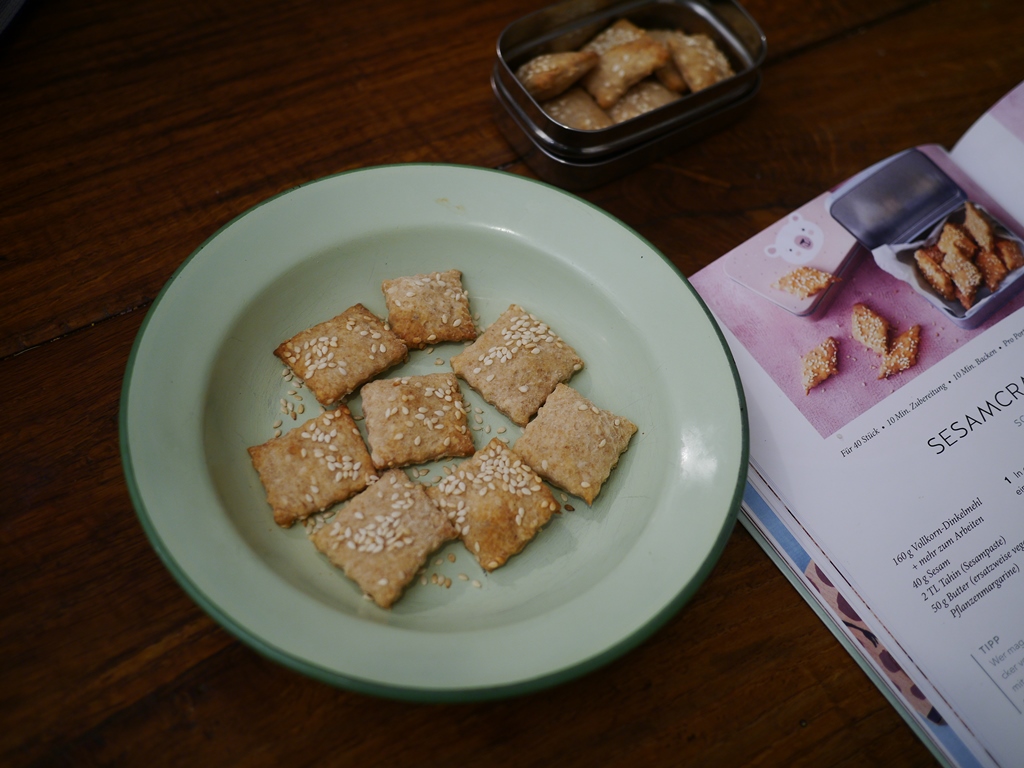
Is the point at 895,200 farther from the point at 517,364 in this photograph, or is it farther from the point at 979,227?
the point at 517,364

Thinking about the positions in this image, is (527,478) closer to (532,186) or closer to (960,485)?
(532,186)

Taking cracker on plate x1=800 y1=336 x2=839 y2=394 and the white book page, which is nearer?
cracker on plate x1=800 y1=336 x2=839 y2=394

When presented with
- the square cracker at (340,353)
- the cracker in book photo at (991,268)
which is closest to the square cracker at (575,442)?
the square cracker at (340,353)

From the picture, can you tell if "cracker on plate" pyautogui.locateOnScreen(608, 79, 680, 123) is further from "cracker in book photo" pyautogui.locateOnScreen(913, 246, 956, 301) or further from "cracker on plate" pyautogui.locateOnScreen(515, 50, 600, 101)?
"cracker in book photo" pyautogui.locateOnScreen(913, 246, 956, 301)

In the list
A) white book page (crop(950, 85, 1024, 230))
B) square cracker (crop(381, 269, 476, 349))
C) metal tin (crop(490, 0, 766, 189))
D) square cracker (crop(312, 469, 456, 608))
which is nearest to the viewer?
square cracker (crop(312, 469, 456, 608))

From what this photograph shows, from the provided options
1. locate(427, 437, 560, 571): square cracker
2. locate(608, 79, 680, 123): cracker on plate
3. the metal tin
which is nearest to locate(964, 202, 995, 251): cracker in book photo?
the metal tin

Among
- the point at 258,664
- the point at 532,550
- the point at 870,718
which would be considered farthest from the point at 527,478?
the point at 870,718

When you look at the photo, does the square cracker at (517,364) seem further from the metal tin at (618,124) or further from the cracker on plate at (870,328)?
the cracker on plate at (870,328)
